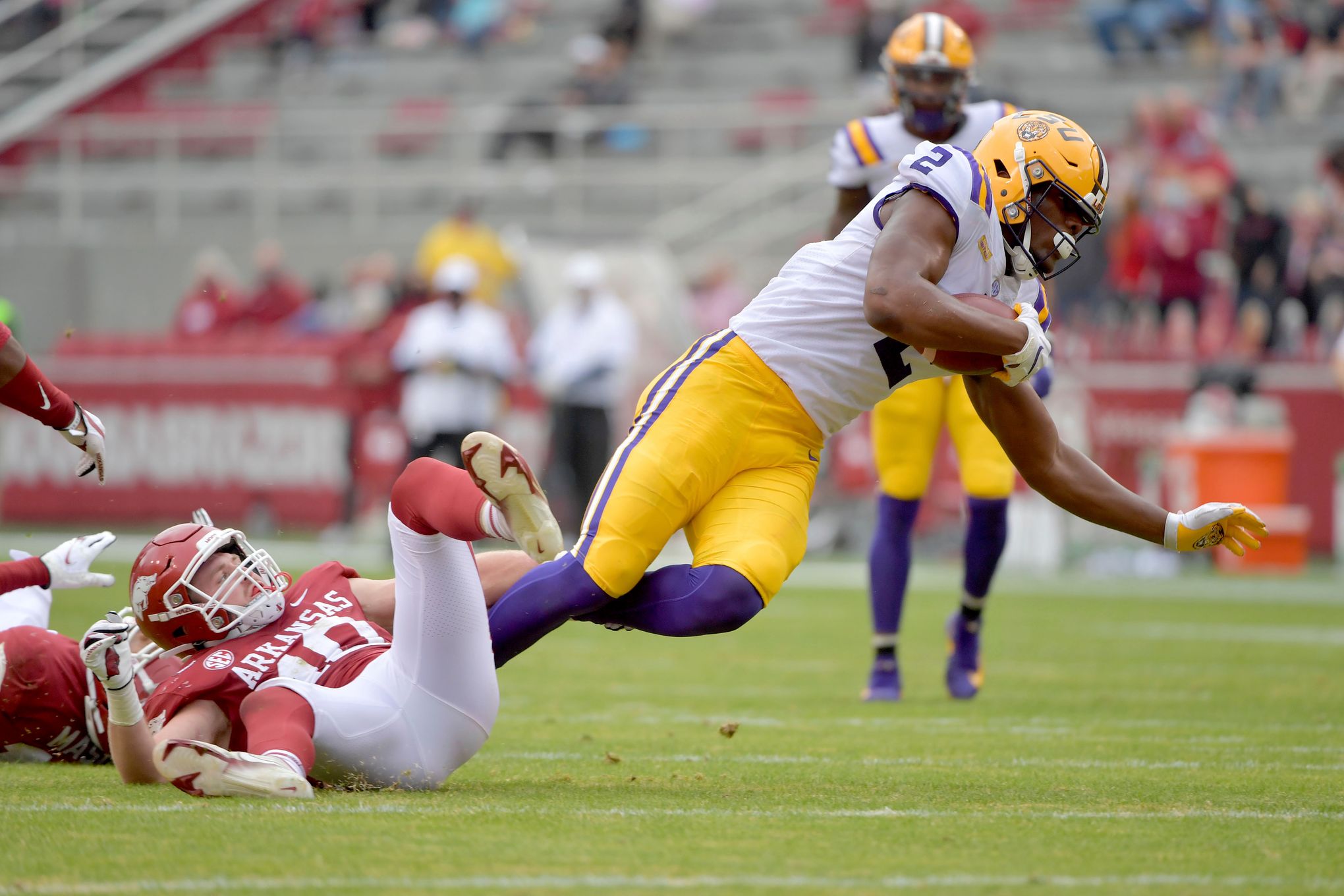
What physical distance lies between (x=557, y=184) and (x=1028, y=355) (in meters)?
13.3

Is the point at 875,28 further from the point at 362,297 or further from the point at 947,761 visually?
the point at 947,761

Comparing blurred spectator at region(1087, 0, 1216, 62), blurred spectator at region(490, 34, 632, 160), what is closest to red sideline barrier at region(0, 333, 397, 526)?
blurred spectator at region(490, 34, 632, 160)

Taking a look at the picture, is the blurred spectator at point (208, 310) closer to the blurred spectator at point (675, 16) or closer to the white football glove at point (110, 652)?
the blurred spectator at point (675, 16)

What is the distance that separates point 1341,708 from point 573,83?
12882 mm

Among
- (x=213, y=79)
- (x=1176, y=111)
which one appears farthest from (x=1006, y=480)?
(x=213, y=79)

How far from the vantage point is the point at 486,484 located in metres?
3.91

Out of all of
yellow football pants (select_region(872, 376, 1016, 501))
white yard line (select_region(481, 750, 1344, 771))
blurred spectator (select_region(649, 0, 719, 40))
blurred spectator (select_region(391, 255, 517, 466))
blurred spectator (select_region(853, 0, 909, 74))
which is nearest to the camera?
white yard line (select_region(481, 750, 1344, 771))

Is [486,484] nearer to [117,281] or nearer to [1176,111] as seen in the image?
[1176,111]

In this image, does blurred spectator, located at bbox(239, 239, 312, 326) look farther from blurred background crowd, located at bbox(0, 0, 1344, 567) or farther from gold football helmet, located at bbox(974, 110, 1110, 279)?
gold football helmet, located at bbox(974, 110, 1110, 279)

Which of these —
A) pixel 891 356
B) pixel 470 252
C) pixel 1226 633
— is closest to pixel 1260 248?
pixel 1226 633

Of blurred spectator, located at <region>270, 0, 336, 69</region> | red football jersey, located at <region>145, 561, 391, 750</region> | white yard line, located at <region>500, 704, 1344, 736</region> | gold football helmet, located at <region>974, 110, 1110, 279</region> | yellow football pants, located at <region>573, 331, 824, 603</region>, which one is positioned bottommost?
white yard line, located at <region>500, 704, 1344, 736</region>

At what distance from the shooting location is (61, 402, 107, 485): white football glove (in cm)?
517

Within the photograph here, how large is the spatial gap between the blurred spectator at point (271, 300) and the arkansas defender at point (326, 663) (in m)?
12.4

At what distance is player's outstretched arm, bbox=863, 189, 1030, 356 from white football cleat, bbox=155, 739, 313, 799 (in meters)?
1.65
